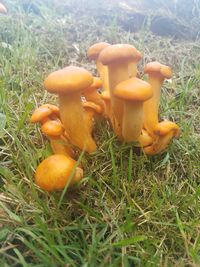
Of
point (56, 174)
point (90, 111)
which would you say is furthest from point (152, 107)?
point (56, 174)

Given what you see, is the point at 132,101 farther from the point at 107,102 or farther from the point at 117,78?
the point at 107,102

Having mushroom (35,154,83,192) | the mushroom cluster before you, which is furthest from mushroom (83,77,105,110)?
mushroom (35,154,83,192)

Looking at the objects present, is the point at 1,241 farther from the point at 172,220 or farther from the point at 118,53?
the point at 118,53

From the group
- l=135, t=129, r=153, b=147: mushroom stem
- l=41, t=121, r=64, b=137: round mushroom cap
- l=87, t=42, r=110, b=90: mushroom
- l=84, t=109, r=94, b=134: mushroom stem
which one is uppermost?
l=87, t=42, r=110, b=90: mushroom

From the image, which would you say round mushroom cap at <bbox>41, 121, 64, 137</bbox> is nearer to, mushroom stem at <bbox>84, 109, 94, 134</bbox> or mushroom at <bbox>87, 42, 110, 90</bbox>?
mushroom stem at <bbox>84, 109, 94, 134</bbox>

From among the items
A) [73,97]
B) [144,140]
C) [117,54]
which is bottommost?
[144,140]

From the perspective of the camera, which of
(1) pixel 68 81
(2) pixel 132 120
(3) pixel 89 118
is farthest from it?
(3) pixel 89 118

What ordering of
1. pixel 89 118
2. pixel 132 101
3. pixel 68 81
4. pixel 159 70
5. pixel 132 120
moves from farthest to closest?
pixel 89 118, pixel 159 70, pixel 132 120, pixel 132 101, pixel 68 81

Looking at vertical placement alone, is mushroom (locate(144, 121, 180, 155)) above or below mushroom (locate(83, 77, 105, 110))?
below
